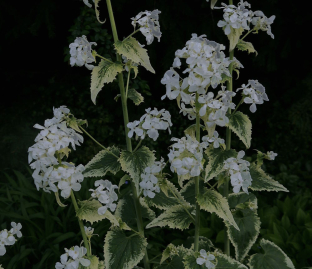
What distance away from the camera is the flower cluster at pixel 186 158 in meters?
1.49

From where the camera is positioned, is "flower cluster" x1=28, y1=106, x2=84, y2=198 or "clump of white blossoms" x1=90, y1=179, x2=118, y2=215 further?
"clump of white blossoms" x1=90, y1=179, x2=118, y2=215

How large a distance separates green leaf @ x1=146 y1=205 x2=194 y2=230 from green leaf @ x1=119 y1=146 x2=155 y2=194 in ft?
0.76

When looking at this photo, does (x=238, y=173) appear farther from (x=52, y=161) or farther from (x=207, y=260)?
(x=52, y=161)

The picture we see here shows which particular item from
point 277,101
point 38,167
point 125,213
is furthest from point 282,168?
point 38,167

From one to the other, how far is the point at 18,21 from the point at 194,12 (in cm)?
187

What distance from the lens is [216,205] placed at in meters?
1.66

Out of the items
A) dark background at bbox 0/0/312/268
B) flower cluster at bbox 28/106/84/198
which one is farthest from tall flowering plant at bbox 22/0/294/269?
dark background at bbox 0/0/312/268

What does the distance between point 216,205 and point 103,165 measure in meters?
0.62

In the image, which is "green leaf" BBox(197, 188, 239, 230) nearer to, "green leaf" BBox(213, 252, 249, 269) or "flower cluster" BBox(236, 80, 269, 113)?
"green leaf" BBox(213, 252, 249, 269)

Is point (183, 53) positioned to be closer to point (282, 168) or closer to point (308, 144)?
point (282, 168)

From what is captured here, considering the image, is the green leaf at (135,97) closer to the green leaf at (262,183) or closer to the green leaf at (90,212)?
the green leaf at (90,212)

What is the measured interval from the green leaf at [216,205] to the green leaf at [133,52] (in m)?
0.65

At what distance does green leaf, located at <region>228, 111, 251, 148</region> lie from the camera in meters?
1.88

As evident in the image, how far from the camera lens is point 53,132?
1438 millimetres
